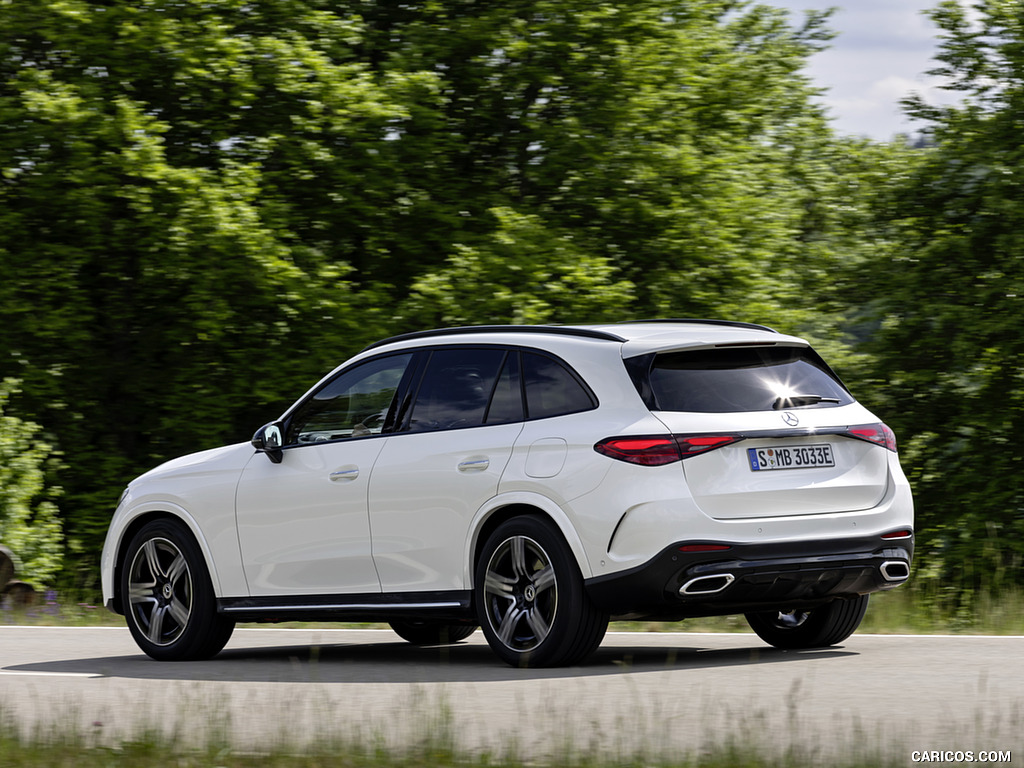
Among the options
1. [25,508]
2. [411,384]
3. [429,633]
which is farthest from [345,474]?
[25,508]

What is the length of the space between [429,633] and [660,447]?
354cm

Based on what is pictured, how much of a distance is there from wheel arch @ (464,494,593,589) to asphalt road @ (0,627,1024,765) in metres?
0.57

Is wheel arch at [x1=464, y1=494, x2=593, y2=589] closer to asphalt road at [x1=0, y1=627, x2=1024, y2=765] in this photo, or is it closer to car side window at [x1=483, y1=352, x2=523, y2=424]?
car side window at [x1=483, y1=352, x2=523, y2=424]

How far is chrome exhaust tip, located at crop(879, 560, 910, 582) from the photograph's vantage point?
8102 mm

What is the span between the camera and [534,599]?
317 inches

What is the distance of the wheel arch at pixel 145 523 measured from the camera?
31.7 feet

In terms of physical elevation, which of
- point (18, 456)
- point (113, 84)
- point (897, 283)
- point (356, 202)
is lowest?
point (18, 456)

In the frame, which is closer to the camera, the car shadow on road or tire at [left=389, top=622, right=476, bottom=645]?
the car shadow on road

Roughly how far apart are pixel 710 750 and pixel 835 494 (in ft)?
8.89

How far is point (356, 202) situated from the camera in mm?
19047

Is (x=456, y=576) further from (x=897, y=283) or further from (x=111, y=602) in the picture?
(x=897, y=283)

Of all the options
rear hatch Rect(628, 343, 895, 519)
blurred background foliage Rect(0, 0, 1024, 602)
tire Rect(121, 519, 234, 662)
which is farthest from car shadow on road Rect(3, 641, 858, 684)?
blurred background foliage Rect(0, 0, 1024, 602)

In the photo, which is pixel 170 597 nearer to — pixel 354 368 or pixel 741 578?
pixel 354 368

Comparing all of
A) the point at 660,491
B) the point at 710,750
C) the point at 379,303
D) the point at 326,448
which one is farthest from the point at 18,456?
the point at 710,750
